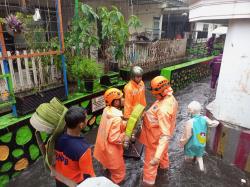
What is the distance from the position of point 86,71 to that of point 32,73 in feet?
3.81

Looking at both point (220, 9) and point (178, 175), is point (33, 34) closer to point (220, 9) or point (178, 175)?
point (220, 9)

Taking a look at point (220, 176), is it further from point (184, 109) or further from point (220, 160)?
point (184, 109)

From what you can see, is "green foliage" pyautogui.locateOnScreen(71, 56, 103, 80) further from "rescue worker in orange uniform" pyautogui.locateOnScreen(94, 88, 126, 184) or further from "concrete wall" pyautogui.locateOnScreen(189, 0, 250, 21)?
"concrete wall" pyautogui.locateOnScreen(189, 0, 250, 21)

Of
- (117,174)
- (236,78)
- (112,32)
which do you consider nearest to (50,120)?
(117,174)

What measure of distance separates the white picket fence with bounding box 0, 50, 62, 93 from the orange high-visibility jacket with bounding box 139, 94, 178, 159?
8.40 feet

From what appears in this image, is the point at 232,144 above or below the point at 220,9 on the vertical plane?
below

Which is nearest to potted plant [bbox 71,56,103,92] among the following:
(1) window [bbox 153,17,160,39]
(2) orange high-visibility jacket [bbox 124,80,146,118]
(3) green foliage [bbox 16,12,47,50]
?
(3) green foliage [bbox 16,12,47,50]

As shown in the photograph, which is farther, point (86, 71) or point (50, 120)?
point (86, 71)

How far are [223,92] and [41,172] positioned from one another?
140 inches

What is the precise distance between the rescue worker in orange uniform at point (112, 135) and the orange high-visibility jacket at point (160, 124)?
14.8 inches

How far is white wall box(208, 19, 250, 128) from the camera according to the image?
3.33 m

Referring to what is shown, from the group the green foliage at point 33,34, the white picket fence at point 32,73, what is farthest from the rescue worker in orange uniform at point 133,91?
the green foliage at point 33,34

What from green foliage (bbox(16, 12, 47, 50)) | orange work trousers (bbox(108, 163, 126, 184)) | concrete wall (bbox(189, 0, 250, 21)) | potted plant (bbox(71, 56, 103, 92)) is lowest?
orange work trousers (bbox(108, 163, 126, 184))

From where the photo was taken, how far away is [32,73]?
14.2 feet
